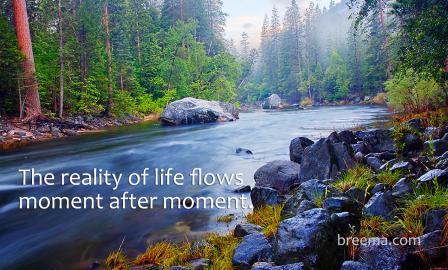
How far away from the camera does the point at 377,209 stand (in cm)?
438

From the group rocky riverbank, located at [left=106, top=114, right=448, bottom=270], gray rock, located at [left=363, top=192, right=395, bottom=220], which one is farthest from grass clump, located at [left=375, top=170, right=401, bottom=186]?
gray rock, located at [left=363, top=192, right=395, bottom=220]

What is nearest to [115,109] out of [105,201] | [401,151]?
[105,201]

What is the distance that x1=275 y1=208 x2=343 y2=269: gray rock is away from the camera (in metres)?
3.66

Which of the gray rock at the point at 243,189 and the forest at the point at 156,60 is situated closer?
the gray rock at the point at 243,189

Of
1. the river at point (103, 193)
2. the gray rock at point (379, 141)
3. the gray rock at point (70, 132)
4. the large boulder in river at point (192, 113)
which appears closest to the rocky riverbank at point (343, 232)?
the river at point (103, 193)

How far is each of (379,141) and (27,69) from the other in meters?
18.4

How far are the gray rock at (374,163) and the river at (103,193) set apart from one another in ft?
9.66

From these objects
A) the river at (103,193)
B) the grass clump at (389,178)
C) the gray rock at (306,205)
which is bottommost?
the river at (103,193)

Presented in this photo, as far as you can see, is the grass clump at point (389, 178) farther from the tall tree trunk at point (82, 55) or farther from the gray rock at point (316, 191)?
the tall tree trunk at point (82, 55)

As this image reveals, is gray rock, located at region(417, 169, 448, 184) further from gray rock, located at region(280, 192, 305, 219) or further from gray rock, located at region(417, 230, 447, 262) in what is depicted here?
gray rock, located at region(280, 192, 305, 219)

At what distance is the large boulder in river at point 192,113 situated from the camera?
27781 mm

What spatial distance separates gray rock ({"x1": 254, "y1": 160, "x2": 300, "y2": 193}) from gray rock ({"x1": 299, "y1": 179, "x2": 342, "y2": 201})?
2.26m

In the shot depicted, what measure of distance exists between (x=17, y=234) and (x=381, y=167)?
6893 mm

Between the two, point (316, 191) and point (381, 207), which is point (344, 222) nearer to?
point (381, 207)
